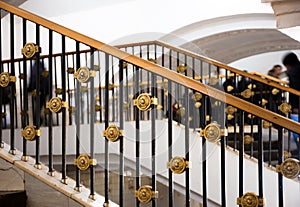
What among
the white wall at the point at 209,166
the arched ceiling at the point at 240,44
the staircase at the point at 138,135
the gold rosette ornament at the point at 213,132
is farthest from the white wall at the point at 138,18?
the gold rosette ornament at the point at 213,132

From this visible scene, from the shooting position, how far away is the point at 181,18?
826 centimetres

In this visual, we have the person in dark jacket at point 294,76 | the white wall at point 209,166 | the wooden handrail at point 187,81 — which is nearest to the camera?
the wooden handrail at point 187,81

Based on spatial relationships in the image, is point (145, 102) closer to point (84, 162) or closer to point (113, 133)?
point (113, 133)

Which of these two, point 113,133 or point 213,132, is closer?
point 213,132

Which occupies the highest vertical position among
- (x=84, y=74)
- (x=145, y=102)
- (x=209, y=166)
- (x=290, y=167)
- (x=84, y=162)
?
(x=84, y=74)

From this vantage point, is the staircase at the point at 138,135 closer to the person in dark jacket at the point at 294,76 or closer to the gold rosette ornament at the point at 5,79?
the gold rosette ornament at the point at 5,79

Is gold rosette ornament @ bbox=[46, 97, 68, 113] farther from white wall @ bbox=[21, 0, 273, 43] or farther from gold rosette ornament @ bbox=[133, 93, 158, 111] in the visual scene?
white wall @ bbox=[21, 0, 273, 43]

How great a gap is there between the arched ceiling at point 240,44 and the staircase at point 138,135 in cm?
248

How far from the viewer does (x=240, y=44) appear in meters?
11.2

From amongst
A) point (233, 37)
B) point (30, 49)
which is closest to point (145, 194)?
point (30, 49)

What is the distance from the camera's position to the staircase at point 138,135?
2627 mm

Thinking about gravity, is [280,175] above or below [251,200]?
above

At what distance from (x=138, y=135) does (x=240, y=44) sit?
874cm

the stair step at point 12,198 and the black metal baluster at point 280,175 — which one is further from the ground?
the black metal baluster at point 280,175
